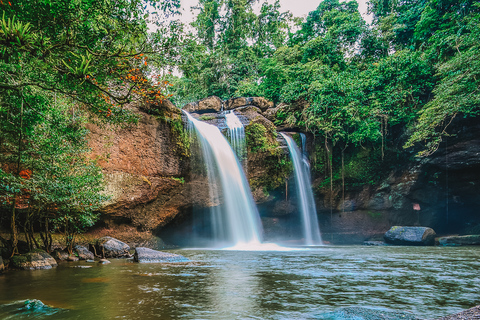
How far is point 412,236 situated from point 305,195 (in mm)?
5338

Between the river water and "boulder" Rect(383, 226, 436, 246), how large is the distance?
22.7ft

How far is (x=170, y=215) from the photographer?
13031 mm

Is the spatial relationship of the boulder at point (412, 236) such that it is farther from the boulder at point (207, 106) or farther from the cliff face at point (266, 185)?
the boulder at point (207, 106)

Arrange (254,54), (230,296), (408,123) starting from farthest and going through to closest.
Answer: (254,54)
(408,123)
(230,296)

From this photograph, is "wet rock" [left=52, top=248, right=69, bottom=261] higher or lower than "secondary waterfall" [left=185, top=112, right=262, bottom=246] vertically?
lower

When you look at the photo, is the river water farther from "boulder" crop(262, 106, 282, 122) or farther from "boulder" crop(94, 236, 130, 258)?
"boulder" crop(262, 106, 282, 122)

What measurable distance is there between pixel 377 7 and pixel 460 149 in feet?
44.2

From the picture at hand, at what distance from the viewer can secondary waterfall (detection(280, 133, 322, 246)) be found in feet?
51.5

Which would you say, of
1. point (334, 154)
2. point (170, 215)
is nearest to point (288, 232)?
point (334, 154)

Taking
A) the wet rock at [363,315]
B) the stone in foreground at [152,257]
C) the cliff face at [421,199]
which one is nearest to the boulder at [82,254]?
the stone in foreground at [152,257]

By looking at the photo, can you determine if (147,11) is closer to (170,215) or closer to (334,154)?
(170,215)

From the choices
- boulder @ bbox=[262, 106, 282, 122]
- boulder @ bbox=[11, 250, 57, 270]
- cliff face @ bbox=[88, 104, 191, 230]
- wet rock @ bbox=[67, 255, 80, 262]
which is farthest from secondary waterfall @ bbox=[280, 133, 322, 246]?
boulder @ bbox=[11, 250, 57, 270]

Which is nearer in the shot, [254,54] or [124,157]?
[124,157]

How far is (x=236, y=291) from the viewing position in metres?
4.39
